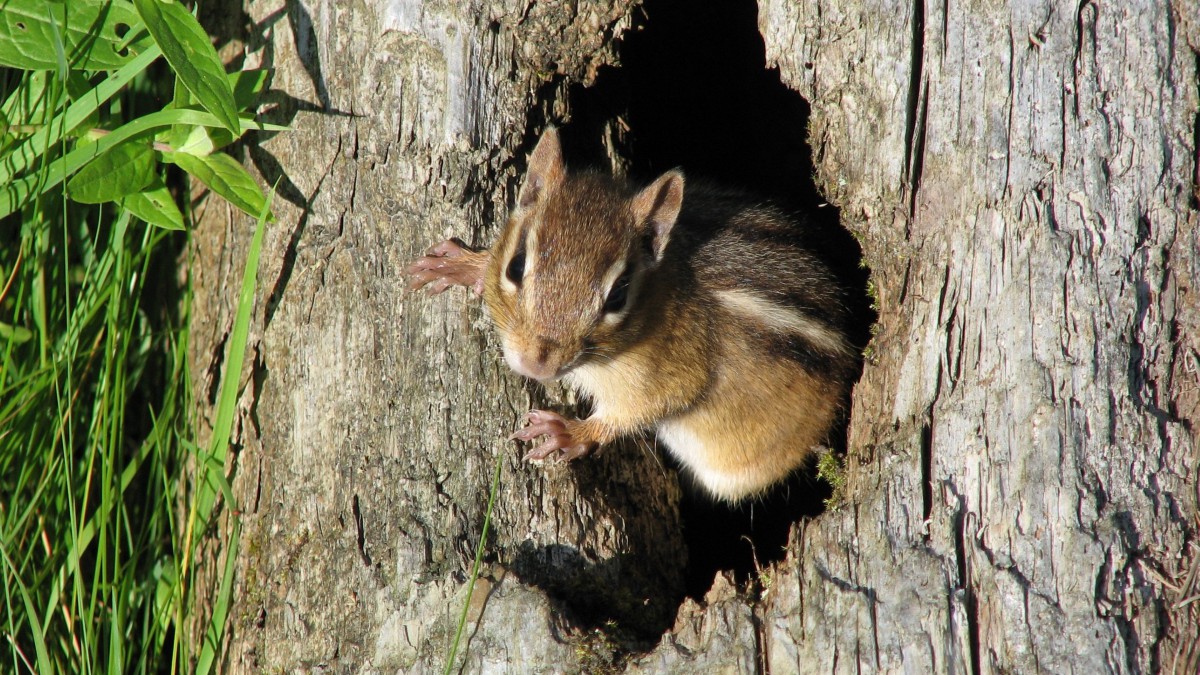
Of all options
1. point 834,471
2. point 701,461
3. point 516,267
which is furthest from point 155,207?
point 834,471

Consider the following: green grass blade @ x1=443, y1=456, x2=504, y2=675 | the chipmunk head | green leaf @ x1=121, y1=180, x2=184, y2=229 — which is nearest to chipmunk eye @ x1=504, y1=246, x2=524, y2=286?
the chipmunk head

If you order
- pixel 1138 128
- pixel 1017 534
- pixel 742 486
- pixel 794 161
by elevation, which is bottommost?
pixel 742 486

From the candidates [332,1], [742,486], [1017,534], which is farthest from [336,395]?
[1017,534]

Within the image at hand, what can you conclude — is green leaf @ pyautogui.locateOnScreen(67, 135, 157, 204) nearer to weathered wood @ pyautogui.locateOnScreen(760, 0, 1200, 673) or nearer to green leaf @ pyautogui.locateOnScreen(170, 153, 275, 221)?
green leaf @ pyautogui.locateOnScreen(170, 153, 275, 221)

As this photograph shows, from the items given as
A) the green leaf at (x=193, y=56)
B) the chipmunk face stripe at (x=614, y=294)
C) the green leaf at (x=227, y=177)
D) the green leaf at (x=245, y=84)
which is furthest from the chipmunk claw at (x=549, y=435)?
the green leaf at (x=245, y=84)

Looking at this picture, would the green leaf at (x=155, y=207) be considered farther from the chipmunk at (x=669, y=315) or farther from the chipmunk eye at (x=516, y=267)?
the chipmunk eye at (x=516, y=267)

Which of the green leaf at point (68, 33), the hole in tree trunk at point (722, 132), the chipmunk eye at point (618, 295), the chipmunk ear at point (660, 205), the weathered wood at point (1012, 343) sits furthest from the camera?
the hole in tree trunk at point (722, 132)

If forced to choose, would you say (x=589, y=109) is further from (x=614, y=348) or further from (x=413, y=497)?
(x=413, y=497)

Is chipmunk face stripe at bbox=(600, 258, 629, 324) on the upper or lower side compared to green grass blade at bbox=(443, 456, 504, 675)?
upper
